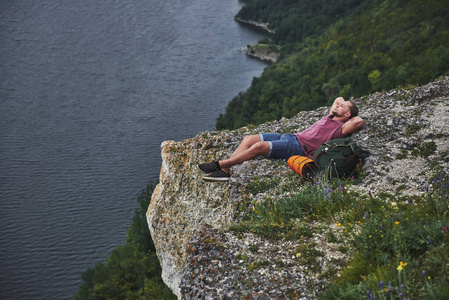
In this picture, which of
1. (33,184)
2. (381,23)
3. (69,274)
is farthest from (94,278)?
(381,23)

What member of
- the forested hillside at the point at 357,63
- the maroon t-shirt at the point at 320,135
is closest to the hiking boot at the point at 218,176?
the maroon t-shirt at the point at 320,135

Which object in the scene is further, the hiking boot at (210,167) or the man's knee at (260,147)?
the hiking boot at (210,167)

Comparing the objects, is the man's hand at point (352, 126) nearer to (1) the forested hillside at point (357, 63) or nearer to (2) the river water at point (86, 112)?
(1) the forested hillside at point (357, 63)

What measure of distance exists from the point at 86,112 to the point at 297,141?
57053mm

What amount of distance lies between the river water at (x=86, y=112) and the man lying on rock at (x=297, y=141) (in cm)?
3751

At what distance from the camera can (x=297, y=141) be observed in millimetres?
8938

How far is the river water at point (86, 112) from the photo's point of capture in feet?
143

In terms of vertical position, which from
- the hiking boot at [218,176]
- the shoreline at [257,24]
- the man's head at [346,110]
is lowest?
the shoreline at [257,24]

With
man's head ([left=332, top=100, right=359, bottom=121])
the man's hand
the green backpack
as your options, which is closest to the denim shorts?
the green backpack

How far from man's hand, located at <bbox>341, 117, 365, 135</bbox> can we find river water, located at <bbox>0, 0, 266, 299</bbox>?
3946cm

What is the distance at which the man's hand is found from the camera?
866 centimetres

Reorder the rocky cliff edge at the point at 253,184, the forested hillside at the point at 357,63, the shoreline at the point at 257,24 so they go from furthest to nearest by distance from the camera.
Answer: the shoreline at the point at 257,24 → the forested hillside at the point at 357,63 → the rocky cliff edge at the point at 253,184

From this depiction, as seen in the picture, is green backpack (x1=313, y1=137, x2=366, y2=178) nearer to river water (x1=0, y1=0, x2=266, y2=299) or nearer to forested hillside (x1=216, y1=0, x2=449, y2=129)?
forested hillside (x1=216, y1=0, x2=449, y2=129)

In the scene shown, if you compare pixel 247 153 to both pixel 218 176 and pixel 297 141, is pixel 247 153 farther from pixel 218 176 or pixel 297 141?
pixel 297 141
